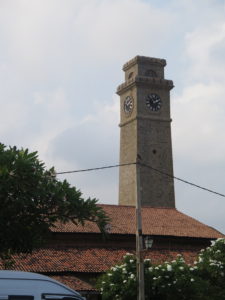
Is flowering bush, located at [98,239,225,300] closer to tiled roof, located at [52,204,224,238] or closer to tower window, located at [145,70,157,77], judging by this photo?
tiled roof, located at [52,204,224,238]

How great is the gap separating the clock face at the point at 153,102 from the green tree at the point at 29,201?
5219cm

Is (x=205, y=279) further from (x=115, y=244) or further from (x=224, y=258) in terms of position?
(x=115, y=244)

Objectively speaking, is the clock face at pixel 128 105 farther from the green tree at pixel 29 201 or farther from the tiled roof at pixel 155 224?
the green tree at pixel 29 201

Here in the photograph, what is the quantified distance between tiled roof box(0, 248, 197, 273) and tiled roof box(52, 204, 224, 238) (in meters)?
1.34

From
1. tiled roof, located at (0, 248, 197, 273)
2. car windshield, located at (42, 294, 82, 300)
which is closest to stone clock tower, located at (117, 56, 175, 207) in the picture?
tiled roof, located at (0, 248, 197, 273)

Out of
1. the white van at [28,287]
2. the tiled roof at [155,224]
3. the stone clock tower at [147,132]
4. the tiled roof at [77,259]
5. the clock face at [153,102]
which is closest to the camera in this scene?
the white van at [28,287]

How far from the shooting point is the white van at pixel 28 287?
41.0 feet

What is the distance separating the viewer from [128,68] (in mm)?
74188

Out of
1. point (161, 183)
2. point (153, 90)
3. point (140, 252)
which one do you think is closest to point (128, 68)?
point (153, 90)

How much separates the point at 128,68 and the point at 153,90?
4554 mm

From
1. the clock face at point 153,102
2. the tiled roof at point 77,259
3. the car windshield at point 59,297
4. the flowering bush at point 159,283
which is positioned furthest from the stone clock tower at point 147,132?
the car windshield at point 59,297

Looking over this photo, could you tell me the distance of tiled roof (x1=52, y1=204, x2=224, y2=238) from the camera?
42.2 m

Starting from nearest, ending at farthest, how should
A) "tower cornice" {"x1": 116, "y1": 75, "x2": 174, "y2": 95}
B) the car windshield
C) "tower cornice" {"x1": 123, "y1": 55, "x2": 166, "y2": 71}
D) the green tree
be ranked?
the car windshield → the green tree → "tower cornice" {"x1": 116, "y1": 75, "x2": 174, "y2": 95} → "tower cornice" {"x1": 123, "y1": 55, "x2": 166, "y2": 71}

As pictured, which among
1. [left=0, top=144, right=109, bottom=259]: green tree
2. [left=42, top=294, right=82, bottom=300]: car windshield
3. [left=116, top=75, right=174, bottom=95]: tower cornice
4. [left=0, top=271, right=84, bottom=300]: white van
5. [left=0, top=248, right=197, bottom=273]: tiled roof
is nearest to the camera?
[left=0, top=271, right=84, bottom=300]: white van
